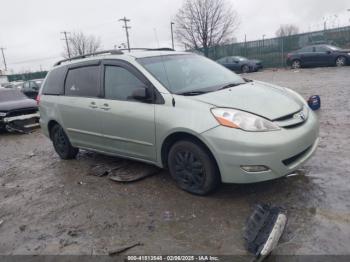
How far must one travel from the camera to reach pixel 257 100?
378 cm

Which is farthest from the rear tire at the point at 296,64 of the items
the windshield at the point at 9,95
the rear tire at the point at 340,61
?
the windshield at the point at 9,95

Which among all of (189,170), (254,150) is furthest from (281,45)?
(254,150)

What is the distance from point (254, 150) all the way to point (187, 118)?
82 centimetres

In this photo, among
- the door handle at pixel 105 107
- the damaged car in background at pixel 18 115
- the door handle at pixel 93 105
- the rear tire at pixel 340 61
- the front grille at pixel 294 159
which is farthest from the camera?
the rear tire at pixel 340 61

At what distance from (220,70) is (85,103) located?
2082mm

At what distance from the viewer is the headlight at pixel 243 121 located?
11.2ft

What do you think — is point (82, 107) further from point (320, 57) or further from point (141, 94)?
point (320, 57)

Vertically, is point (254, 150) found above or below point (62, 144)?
above

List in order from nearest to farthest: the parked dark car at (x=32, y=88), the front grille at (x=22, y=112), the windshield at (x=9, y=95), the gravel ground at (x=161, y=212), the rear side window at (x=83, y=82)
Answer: the gravel ground at (x=161, y=212), the rear side window at (x=83, y=82), the front grille at (x=22, y=112), the windshield at (x=9, y=95), the parked dark car at (x=32, y=88)

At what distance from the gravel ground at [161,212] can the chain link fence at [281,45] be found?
22942 millimetres

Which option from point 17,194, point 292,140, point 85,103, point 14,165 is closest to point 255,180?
point 292,140

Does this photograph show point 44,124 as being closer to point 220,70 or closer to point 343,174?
point 220,70

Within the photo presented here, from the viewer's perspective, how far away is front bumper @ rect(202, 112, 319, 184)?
3.34 meters

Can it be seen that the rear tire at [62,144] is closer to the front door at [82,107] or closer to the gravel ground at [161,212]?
the front door at [82,107]
